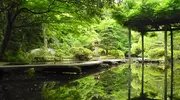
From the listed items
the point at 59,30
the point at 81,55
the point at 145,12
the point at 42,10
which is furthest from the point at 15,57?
the point at 145,12

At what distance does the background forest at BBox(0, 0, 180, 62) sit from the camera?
1149cm

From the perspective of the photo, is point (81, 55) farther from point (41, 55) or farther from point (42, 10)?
point (42, 10)

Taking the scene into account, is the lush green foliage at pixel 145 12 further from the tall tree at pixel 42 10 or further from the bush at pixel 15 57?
the bush at pixel 15 57

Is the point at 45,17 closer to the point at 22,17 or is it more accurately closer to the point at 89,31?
the point at 22,17

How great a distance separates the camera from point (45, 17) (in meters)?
13.7

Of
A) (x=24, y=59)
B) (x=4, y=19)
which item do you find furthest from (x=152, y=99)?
(x=4, y=19)

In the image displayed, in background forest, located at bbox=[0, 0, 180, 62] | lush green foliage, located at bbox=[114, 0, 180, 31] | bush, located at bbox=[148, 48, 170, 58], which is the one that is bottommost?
bush, located at bbox=[148, 48, 170, 58]

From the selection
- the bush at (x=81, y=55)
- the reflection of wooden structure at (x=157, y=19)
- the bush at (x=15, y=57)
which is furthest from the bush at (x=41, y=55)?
the reflection of wooden structure at (x=157, y=19)

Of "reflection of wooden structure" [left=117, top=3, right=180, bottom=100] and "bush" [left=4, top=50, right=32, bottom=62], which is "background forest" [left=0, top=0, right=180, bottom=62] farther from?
"reflection of wooden structure" [left=117, top=3, right=180, bottom=100]

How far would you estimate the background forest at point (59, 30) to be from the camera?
1149 centimetres

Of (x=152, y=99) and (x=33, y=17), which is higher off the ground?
(x=33, y=17)

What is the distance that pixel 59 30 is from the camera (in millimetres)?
15516

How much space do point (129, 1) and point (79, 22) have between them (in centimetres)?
761

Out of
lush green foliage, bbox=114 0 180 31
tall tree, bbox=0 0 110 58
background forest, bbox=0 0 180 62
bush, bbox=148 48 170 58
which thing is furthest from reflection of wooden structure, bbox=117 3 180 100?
tall tree, bbox=0 0 110 58
